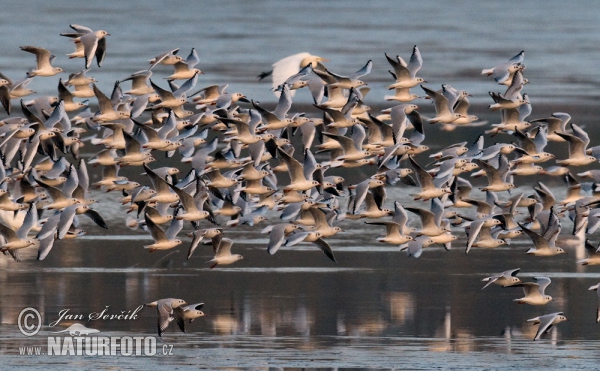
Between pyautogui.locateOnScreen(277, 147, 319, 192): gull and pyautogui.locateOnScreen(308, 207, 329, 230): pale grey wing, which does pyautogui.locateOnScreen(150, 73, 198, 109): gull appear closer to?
pyautogui.locateOnScreen(277, 147, 319, 192): gull

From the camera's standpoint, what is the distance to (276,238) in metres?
18.2

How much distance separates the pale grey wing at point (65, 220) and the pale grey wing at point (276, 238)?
249 centimetres

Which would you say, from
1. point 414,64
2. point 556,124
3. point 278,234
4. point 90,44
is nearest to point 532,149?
point 556,124

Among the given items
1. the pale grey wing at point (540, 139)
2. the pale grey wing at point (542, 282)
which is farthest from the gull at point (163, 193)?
the pale grey wing at point (540, 139)

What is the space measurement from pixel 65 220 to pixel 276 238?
263 centimetres

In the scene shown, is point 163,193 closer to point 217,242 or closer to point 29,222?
point 217,242

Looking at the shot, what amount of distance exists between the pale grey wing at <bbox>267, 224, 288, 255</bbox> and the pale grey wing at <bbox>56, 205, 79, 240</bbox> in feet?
8.16

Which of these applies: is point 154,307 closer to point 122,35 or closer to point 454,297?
point 454,297

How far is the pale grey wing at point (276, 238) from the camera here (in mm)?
18141

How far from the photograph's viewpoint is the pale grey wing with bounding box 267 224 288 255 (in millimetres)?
18141

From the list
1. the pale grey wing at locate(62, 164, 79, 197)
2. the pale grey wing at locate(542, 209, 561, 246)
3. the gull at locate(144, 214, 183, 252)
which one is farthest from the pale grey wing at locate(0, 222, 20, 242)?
the pale grey wing at locate(542, 209, 561, 246)

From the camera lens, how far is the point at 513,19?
180 ft

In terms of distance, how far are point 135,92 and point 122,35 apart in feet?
84.6

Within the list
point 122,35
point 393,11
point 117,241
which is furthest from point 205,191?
point 393,11
